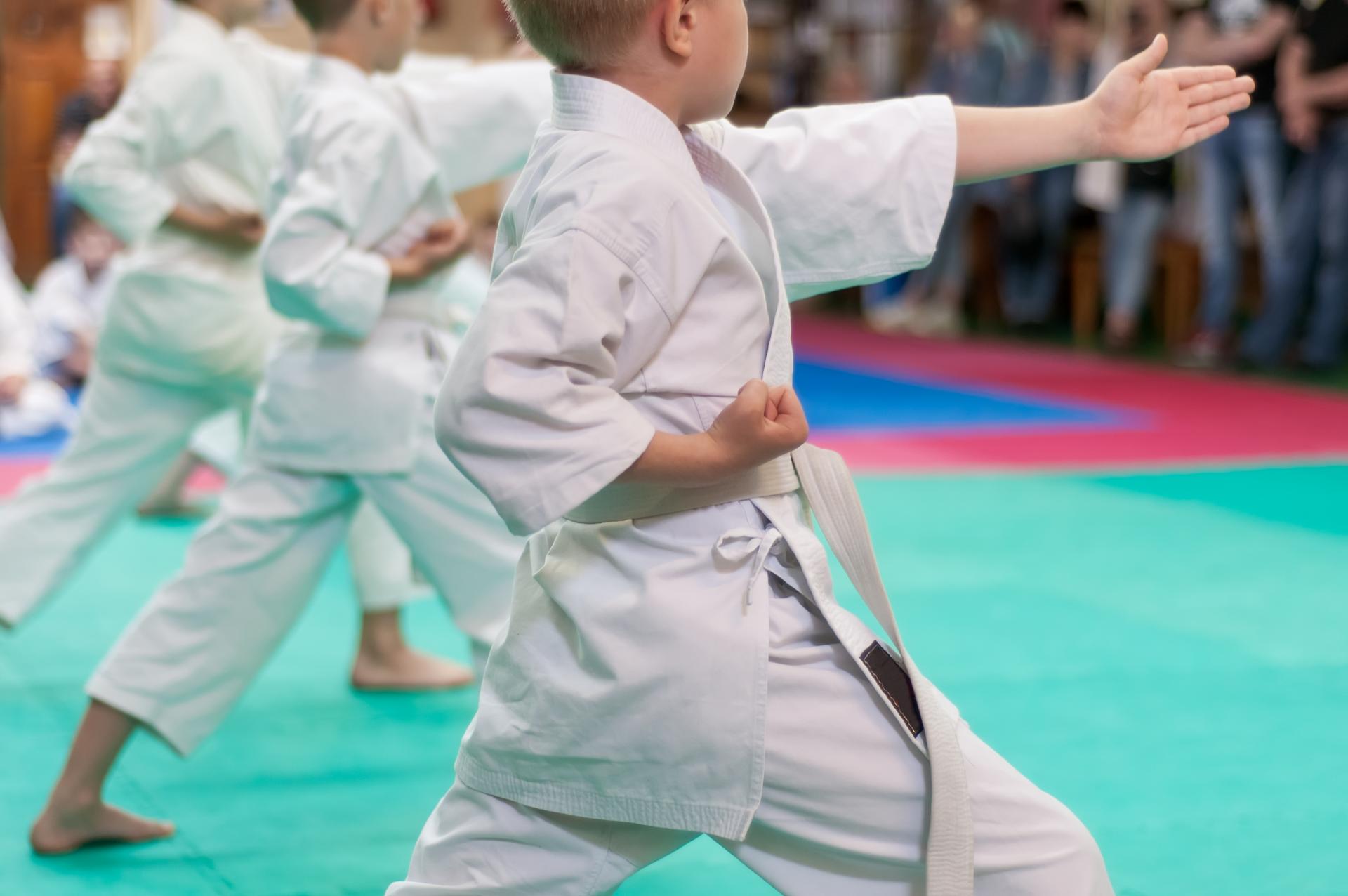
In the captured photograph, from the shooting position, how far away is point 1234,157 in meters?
9.12

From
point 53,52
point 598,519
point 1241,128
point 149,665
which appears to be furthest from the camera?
point 53,52

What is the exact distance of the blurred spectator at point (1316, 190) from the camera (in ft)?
27.2

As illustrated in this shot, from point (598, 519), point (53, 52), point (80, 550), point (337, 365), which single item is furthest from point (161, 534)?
point (53, 52)

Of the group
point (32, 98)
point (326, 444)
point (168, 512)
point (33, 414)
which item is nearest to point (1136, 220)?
point (33, 414)

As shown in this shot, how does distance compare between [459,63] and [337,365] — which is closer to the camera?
[337,365]

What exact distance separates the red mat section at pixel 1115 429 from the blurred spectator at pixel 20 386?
3.22 meters

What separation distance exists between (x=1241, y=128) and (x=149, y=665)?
25.2 feet

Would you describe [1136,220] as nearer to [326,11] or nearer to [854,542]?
[326,11]

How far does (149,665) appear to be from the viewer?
2.56m

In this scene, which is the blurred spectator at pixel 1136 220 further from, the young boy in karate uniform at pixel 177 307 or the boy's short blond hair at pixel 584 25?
the boy's short blond hair at pixel 584 25

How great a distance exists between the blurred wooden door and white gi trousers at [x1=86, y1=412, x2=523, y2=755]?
514 inches

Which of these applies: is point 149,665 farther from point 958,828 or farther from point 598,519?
point 958,828

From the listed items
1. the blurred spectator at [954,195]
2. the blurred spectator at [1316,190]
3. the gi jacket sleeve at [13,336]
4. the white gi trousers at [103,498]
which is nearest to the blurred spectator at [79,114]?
the gi jacket sleeve at [13,336]

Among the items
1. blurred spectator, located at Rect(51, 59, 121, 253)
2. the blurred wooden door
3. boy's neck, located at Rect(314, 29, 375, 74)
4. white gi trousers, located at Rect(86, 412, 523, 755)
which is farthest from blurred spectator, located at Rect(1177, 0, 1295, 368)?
the blurred wooden door
